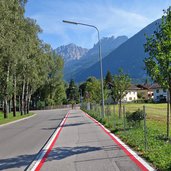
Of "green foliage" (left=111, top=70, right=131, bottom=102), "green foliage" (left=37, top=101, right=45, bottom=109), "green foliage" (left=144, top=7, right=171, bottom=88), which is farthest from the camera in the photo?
"green foliage" (left=37, top=101, right=45, bottom=109)

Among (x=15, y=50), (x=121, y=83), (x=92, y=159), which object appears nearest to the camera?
(x=92, y=159)

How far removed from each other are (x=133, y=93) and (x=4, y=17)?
123m

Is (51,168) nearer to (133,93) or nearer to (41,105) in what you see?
(41,105)

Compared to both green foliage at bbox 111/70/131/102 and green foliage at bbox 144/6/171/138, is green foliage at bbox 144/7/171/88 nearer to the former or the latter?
green foliage at bbox 144/6/171/138

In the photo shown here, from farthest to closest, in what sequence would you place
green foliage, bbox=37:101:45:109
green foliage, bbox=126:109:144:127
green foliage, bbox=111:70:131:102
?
green foliage, bbox=37:101:45:109 → green foliage, bbox=111:70:131:102 → green foliage, bbox=126:109:144:127

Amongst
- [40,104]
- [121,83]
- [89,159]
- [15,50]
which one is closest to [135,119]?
[89,159]

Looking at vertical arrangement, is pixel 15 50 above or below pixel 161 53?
above

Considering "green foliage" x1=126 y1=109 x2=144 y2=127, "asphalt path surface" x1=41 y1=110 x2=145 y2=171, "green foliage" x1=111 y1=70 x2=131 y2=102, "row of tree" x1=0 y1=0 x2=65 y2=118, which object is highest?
"row of tree" x1=0 y1=0 x2=65 y2=118

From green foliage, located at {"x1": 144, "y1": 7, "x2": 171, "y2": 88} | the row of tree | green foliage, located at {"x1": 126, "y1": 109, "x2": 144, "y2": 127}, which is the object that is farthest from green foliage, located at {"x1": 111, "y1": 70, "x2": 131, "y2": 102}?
green foliage, located at {"x1": 144, "y1": 7, "x2": 171, "y2": 88}

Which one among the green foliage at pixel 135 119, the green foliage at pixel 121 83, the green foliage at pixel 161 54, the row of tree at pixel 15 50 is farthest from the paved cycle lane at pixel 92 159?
the row of tree at pixel 15 50

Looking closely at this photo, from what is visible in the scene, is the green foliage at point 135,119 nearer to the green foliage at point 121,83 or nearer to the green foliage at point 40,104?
the green foliage at point 121,83

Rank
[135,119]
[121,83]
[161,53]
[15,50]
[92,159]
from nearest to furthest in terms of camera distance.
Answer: [92,159] → [161,53] → [135,119] → [121,83] → [15,50]

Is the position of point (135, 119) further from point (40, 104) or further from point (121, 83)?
point (40, 104)

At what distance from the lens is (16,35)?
46406 millimetres
